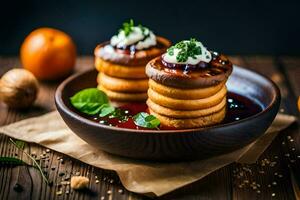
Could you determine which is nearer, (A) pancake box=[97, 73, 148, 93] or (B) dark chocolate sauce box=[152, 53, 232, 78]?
(B) dark chocolate sauce box=[152, 53, 232, 78]

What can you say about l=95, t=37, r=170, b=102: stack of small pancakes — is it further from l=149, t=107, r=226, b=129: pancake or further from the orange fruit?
the orange fruit

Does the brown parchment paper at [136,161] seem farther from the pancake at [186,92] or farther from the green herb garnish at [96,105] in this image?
the pancake at [186,92]

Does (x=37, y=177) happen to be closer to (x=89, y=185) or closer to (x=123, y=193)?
(x=89, y=185)

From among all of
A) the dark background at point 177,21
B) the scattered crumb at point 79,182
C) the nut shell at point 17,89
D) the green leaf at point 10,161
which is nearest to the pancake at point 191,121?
the scattered crumb at point 79,182

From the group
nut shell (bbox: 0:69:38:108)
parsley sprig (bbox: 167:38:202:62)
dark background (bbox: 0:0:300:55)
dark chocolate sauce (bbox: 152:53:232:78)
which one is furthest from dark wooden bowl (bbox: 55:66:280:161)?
dark background (bbox: 0:0:300:55)

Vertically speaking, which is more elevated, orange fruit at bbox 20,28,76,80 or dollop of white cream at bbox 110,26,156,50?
dollop of white cream at bbox 110,26,156,50

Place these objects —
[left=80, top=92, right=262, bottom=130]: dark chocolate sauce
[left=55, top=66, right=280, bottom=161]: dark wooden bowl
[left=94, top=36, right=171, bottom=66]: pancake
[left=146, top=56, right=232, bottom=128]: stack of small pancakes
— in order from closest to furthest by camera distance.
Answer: [left=55, top=66, right=280, bottom=161]: dark wooden bowl < [left=146, top=56, right=232, bottom=128]: stack of small pancakes < [left=80, top=92, right=262, bottom=130]: dark chocolate sauce < [left=94, top=36, right=171, bottom=66]: pancake

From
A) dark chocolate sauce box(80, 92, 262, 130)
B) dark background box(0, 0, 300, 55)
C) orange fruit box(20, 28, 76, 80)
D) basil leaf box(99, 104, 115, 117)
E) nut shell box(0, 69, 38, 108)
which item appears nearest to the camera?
dark chocolate sauce box(80, 92, 262, 130)
